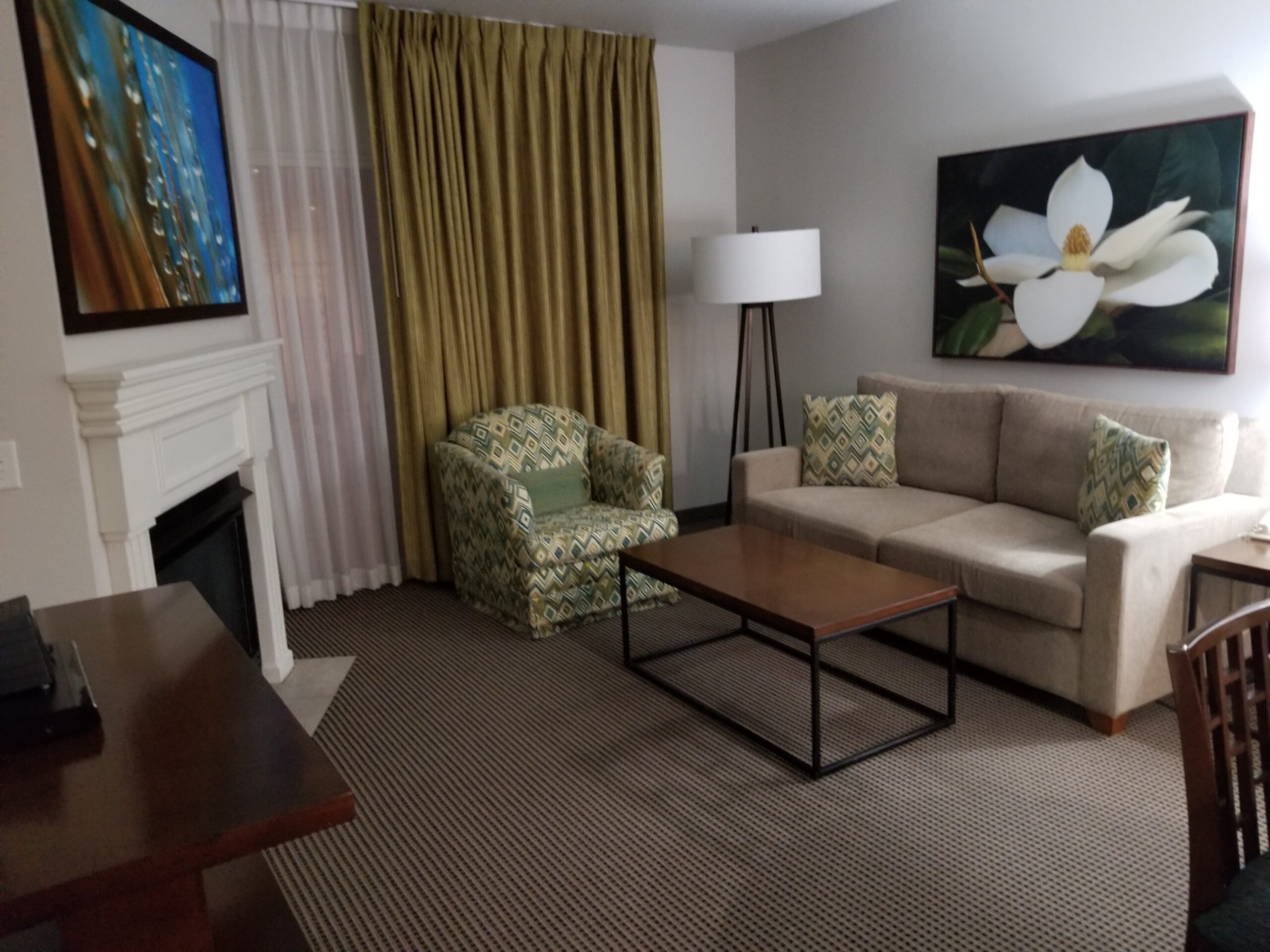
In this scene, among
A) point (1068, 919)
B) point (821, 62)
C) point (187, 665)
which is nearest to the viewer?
point (187, 665)

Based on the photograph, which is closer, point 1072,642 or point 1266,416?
point 1072,642

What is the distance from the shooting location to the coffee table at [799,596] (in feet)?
9.05

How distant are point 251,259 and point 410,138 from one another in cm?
89

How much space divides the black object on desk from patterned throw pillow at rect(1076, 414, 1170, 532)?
2.92m

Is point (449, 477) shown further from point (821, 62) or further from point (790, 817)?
point (821, 62)

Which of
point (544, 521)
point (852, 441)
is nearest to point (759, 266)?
point (852, 441)

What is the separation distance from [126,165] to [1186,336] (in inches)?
140

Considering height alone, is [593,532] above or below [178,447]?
below

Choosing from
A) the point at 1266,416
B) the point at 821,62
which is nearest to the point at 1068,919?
the point at 1266,416

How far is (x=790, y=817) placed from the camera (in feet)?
8.40

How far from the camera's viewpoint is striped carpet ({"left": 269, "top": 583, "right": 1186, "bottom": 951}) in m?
2.14

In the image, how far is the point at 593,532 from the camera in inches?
156

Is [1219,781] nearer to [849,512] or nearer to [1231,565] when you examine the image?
[1231,565]

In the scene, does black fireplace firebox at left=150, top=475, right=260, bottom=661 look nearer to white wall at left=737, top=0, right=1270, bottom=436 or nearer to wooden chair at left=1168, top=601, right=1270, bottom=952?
wooden chair at left=1168, top=601, right=1270, bottom=952
